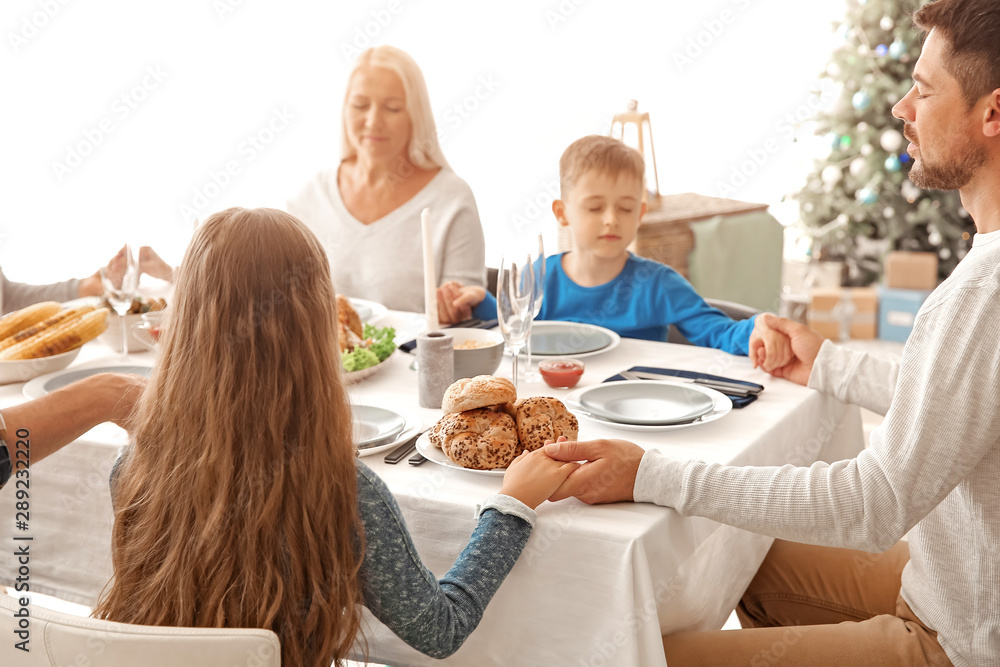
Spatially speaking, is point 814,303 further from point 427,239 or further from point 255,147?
point 427,239

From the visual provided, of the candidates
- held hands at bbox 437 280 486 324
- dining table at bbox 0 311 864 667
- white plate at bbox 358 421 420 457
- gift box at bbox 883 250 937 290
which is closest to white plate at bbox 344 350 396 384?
dining table at bbox 0 311 864 667

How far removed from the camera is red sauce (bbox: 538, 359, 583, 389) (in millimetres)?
1600

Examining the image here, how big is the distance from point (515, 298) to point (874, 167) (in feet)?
11.6

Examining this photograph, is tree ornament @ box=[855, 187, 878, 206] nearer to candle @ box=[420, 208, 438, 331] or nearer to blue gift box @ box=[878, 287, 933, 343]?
blue gift box @ box=[878, 287, 933, 343]

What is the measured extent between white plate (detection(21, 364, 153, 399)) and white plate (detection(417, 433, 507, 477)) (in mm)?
584

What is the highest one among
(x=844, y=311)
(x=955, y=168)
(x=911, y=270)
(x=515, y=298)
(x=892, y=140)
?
(x=955, y=168)

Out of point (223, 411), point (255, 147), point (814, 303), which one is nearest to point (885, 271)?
point (814, 303)

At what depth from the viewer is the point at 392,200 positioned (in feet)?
9.19

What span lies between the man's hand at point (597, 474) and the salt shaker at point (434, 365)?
38 cm

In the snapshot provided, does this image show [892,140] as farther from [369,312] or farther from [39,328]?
[39,328]

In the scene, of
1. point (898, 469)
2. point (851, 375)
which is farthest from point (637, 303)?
point (898, 469)

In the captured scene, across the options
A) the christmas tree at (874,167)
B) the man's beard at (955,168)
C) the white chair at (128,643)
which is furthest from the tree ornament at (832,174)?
the white chair at (128,643)

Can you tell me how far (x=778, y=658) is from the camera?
49.7 inches

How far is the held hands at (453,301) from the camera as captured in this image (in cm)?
212
